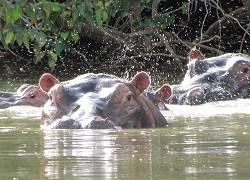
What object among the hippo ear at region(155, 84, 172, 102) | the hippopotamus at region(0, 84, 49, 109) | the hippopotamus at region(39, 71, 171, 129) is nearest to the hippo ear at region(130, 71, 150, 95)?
the hippopotamus at region(39, 71, 171, 129)

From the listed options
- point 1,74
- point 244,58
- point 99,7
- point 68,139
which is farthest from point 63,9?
point 68,139

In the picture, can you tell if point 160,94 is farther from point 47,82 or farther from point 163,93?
point 47,82

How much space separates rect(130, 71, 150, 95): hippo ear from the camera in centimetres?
776

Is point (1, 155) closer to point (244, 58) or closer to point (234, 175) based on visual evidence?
point (234, 175)

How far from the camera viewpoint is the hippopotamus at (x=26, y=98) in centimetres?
995

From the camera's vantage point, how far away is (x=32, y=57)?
58.1 ft

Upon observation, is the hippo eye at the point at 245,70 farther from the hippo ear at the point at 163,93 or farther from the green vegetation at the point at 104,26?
the hippo ear at the point at 163,93

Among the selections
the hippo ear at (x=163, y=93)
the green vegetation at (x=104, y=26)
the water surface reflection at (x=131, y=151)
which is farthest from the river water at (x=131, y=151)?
the green vegetation at (x=104, y=26)

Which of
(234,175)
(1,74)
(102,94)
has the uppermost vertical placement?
(1,74)

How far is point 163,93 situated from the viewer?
8.43 meters

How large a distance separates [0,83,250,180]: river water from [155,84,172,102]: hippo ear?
290mm

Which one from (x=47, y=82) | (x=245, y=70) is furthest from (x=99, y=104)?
(x=245, y=70)

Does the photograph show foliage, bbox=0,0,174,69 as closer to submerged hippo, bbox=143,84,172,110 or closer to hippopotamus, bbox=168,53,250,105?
hippopotamus, bbox=168,53,250,105

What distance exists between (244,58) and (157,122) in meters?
3.71
